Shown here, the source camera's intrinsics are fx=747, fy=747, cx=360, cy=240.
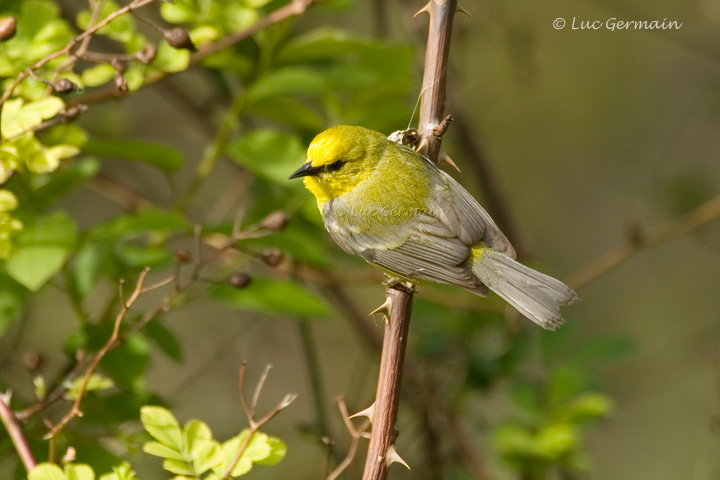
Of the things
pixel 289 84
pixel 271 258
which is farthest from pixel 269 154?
pixel 271 258

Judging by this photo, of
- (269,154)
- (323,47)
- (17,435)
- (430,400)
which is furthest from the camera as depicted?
(430,400)

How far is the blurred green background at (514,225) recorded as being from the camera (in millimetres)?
3473

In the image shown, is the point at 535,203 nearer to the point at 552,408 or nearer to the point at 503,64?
the point at 503,64

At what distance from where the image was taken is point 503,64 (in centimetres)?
671

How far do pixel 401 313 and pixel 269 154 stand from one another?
2.84 feet

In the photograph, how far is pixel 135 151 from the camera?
2416mm

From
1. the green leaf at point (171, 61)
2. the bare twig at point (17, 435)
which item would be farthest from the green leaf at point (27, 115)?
the bare twig at point (17, 435)

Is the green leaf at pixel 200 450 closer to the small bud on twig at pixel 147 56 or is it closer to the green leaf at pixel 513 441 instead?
the small bud on twig at pixel 147 56

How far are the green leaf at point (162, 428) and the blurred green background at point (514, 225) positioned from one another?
120 centimetres

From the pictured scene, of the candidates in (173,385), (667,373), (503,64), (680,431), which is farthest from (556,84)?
(173,385)

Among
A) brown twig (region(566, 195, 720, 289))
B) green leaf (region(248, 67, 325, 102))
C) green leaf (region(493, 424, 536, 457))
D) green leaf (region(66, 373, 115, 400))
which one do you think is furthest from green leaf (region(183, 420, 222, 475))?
brown twig (region(566, 195, 720, 289))

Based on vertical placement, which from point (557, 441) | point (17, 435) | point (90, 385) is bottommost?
point (17, 435)

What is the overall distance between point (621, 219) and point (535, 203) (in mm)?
1057

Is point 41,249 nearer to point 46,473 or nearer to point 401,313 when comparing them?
point 46,473
